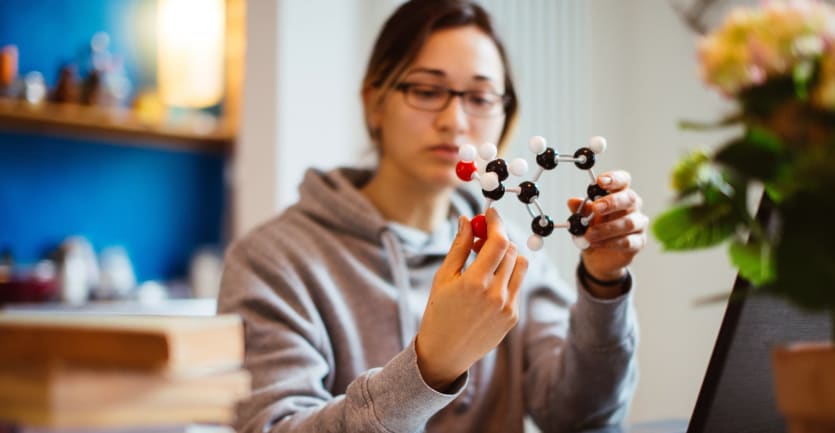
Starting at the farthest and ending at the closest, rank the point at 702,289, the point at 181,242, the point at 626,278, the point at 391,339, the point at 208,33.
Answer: the point at 181,242 → the point at 208,33 → the point at 702,289 → the point at 391,339 → the point at 626,278

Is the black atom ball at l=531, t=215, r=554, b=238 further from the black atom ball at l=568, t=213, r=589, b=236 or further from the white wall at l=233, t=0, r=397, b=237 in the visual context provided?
the white wall at l=233, t=0, r=397, b=237

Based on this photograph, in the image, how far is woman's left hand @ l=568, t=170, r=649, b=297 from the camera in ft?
2.78

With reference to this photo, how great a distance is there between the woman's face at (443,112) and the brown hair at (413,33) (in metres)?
0.02

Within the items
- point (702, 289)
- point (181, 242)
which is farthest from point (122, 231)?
point (702, 289)

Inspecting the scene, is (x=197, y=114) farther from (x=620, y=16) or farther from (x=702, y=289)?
(x=702, y=289)

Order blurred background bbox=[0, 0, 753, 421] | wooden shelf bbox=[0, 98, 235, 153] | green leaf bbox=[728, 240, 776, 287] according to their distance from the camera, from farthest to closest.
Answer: wooden shelf bbox=[0, 98, 235, 153]
blurred background bbox=[0, 0, 753, 421]
green leaf bbox=[728, 240, 776, 287]

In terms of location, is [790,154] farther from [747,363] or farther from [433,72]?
[433,72]

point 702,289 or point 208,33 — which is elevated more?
point 208,33

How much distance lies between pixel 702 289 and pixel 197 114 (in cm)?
191

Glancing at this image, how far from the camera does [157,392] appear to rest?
0.39 meters

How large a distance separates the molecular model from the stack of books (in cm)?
41

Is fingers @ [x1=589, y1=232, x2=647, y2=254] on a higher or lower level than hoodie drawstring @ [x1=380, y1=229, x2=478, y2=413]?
higher

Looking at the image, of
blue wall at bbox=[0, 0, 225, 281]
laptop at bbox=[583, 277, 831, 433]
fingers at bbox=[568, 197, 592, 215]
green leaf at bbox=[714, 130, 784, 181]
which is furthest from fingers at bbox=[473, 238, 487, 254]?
blue wall at bbox=[0, 0, 225, 281]

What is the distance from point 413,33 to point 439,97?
0.41ft
